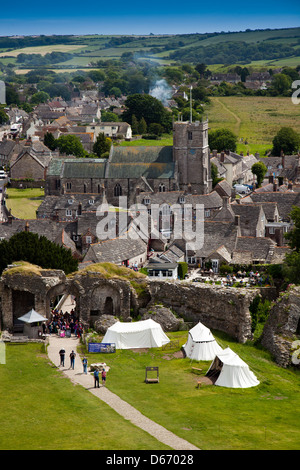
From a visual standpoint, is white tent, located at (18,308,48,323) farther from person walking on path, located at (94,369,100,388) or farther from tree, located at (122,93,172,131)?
tree, located at (122,93,172,131)

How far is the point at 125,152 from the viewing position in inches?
4284

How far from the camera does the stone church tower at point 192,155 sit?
342ft

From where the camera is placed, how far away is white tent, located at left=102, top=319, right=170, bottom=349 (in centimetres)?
4191

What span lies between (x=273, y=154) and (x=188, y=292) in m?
104

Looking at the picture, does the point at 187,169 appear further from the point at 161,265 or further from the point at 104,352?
the point at 104,352

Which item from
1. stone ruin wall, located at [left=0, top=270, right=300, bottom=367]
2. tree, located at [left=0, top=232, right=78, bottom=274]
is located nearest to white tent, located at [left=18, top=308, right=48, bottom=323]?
stone ruin wall, located at [left=0, top=270, right=300, bottom=367]

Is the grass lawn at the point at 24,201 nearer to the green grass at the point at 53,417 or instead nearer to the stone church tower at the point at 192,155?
the stone church tower at the point at 192,155

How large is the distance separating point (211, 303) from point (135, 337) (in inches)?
214

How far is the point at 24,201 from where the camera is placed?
110625 mm

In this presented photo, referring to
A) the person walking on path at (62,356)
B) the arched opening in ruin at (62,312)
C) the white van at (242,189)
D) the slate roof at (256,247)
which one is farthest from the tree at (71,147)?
the person walking on path at (62,356)

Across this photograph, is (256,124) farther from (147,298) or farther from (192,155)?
(147,298)

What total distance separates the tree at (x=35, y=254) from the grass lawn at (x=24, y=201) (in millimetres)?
40460
